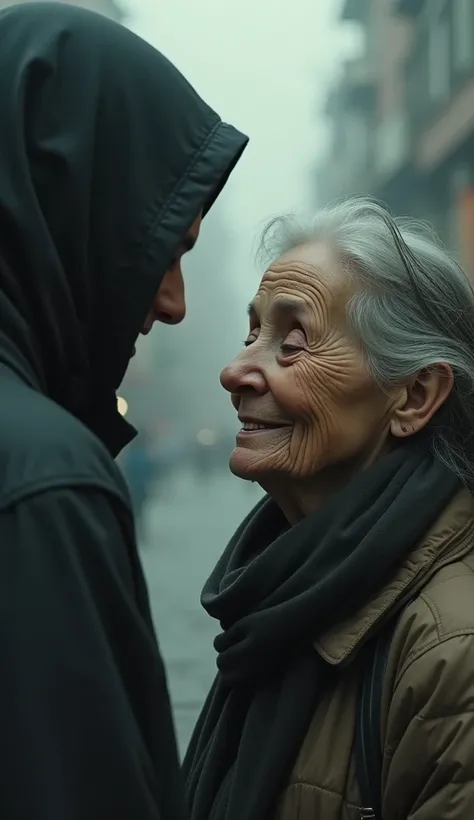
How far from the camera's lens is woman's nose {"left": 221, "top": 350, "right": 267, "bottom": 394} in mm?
2062

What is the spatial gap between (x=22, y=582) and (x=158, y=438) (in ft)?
33.0

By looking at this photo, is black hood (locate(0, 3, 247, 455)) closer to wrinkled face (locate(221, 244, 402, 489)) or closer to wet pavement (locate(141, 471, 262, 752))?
wrinkled face (locate(221, 244, 402, 489))

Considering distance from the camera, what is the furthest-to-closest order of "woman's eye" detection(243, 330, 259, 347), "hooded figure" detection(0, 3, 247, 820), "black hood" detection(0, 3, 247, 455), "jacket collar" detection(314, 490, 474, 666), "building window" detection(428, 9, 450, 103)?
1. "building window" detection(428, 9, 450, 103)
2. "woman's eye" detection(243, 330, 259, 347)
3. "jacket collar" detection(314, 490, 474, 666)
4. "black hood" detection(0, 3, 247, 455)
5. "hooded figure" detection(0, 3, 247, 820)

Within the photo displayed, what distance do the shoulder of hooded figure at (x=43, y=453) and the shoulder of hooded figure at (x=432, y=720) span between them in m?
0.71

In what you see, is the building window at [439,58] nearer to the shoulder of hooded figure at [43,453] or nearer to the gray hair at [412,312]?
the gray hair at [412,312]

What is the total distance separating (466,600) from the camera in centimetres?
177

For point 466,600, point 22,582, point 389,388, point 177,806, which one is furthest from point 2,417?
point 389,388

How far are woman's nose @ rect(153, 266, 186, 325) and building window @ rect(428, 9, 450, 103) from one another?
741cm

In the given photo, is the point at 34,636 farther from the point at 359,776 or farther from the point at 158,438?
the point at 158,438

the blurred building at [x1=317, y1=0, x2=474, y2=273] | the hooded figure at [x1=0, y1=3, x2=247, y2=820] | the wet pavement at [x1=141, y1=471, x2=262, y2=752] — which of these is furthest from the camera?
the blurred building at [x1=317, y1=0, x2=474, y2=273]

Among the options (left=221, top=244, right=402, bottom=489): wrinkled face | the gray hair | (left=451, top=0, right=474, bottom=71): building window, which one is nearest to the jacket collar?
the gray hair

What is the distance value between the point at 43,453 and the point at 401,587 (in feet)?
2.96

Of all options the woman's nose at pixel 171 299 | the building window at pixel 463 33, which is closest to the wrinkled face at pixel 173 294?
the woman's nose at pixel 171 299

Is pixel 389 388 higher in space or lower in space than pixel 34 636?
higher
